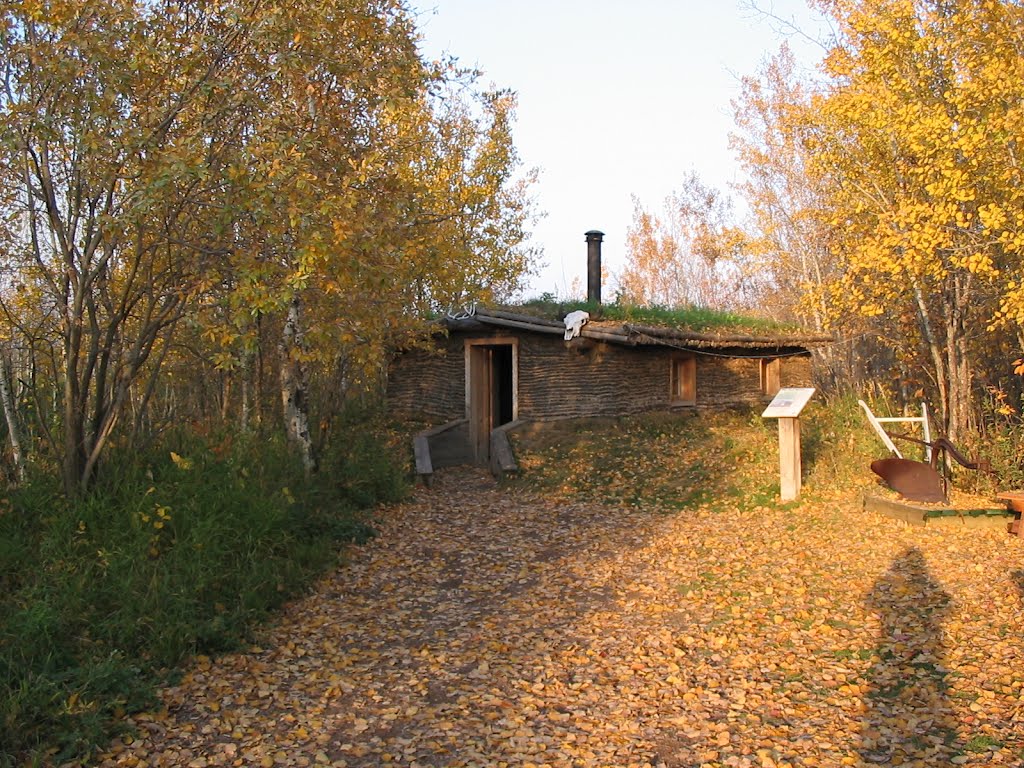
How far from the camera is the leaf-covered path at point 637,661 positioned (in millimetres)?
4375

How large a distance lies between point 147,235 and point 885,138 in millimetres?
8803

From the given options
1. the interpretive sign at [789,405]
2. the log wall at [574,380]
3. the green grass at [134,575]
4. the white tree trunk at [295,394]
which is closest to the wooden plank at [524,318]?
the log wall at [574,380]

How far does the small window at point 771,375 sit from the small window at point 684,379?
266 cm

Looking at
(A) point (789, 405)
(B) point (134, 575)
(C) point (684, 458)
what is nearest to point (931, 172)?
(A) point (789, 405)

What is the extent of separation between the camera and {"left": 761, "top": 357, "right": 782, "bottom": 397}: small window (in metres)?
17.8

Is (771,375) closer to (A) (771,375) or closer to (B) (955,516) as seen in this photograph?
(A) (771,375)

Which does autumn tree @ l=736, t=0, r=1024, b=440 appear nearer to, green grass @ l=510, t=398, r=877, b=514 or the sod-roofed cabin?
green grass @ l=510, t=398, r=877, b=514

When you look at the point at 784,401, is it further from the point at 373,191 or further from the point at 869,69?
the point at 373,191

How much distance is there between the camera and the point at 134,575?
5602 mm

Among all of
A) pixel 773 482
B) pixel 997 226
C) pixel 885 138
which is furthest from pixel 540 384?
pixel 997 226

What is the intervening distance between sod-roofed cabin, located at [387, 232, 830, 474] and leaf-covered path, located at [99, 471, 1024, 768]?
195 inches

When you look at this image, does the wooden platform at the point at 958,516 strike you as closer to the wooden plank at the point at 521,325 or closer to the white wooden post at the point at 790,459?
the white wooden post at the point at 790,459

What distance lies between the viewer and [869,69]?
10250 mm

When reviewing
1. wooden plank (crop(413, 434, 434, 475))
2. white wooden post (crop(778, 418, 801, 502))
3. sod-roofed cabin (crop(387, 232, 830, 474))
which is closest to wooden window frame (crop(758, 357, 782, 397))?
sod-roofed cabin (crop(387, 232, 830, 474))
